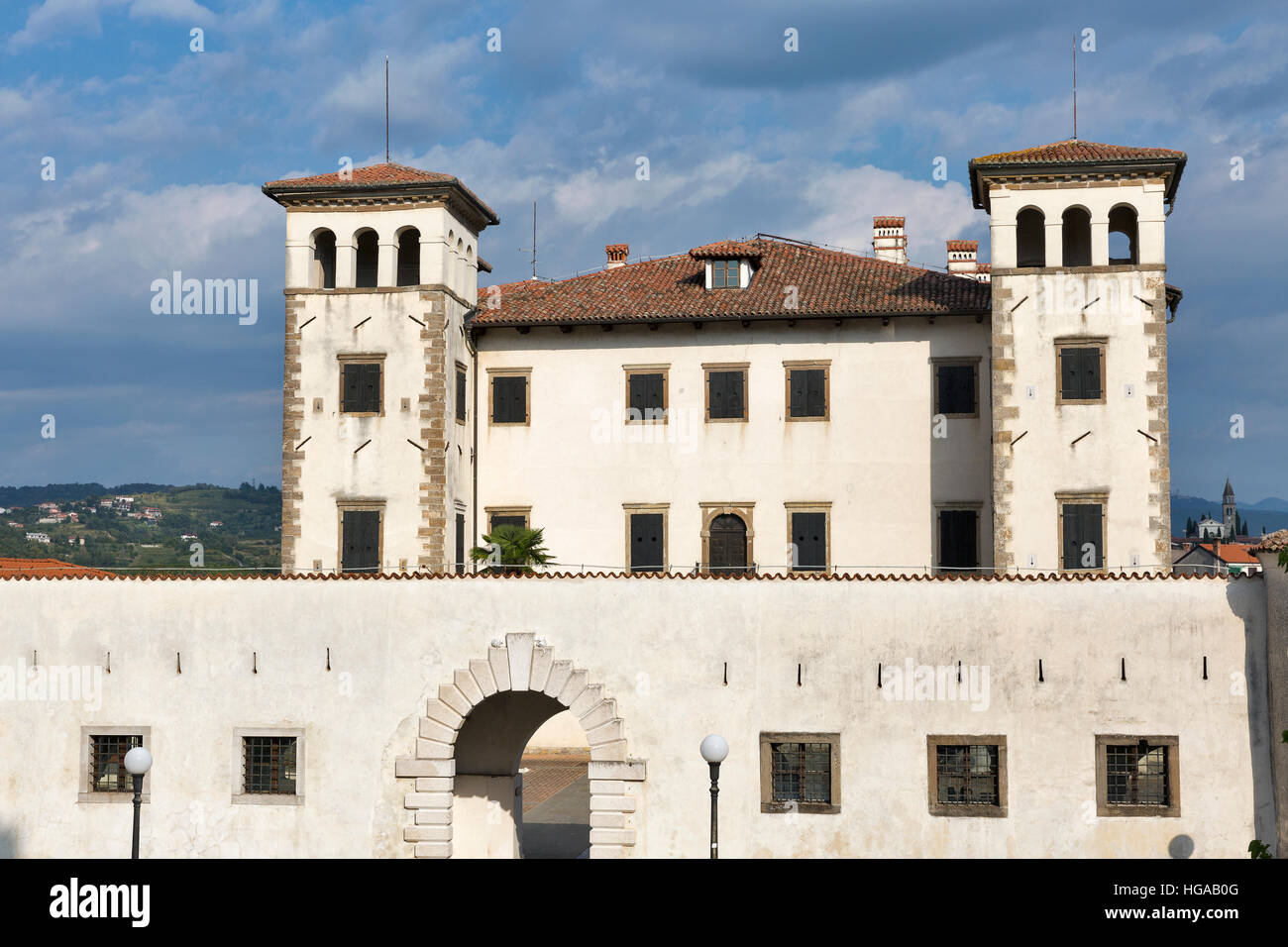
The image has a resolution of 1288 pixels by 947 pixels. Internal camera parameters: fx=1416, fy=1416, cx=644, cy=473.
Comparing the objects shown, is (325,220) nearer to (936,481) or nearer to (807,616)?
(936,481)

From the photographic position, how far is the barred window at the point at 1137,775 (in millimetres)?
23828

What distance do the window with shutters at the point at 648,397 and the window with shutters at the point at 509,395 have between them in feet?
9.84

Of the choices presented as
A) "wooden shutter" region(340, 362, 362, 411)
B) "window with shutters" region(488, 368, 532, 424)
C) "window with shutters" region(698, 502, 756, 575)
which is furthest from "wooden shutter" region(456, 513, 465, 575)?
"window with shutters" region(698, 502, 756, 575)

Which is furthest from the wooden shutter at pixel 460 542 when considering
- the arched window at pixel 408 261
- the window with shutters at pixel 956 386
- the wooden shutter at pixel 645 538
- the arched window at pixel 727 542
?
the window with shutters at pixel 956 386

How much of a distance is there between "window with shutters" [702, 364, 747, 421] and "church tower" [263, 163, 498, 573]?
7.16 metres

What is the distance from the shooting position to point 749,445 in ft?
132

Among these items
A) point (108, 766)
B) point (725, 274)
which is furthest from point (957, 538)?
point (108, 766)

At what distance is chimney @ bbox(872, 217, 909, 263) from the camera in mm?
48156

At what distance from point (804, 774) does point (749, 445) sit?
1701 centimetres

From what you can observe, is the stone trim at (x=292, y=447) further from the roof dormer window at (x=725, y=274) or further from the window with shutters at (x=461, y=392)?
the roof dormer window at (x=725, y=274)

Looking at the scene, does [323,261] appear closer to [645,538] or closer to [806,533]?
[645,538]

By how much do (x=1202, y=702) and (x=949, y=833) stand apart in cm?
477

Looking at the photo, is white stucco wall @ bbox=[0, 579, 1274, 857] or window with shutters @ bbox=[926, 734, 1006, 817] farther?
window with shutters @ bbox=[926, 734, 1006, 817]

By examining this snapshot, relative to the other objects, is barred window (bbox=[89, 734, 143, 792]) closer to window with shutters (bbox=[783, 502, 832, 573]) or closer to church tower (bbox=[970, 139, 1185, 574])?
window with shutters (bbox=[783, 502, 832, 573])
